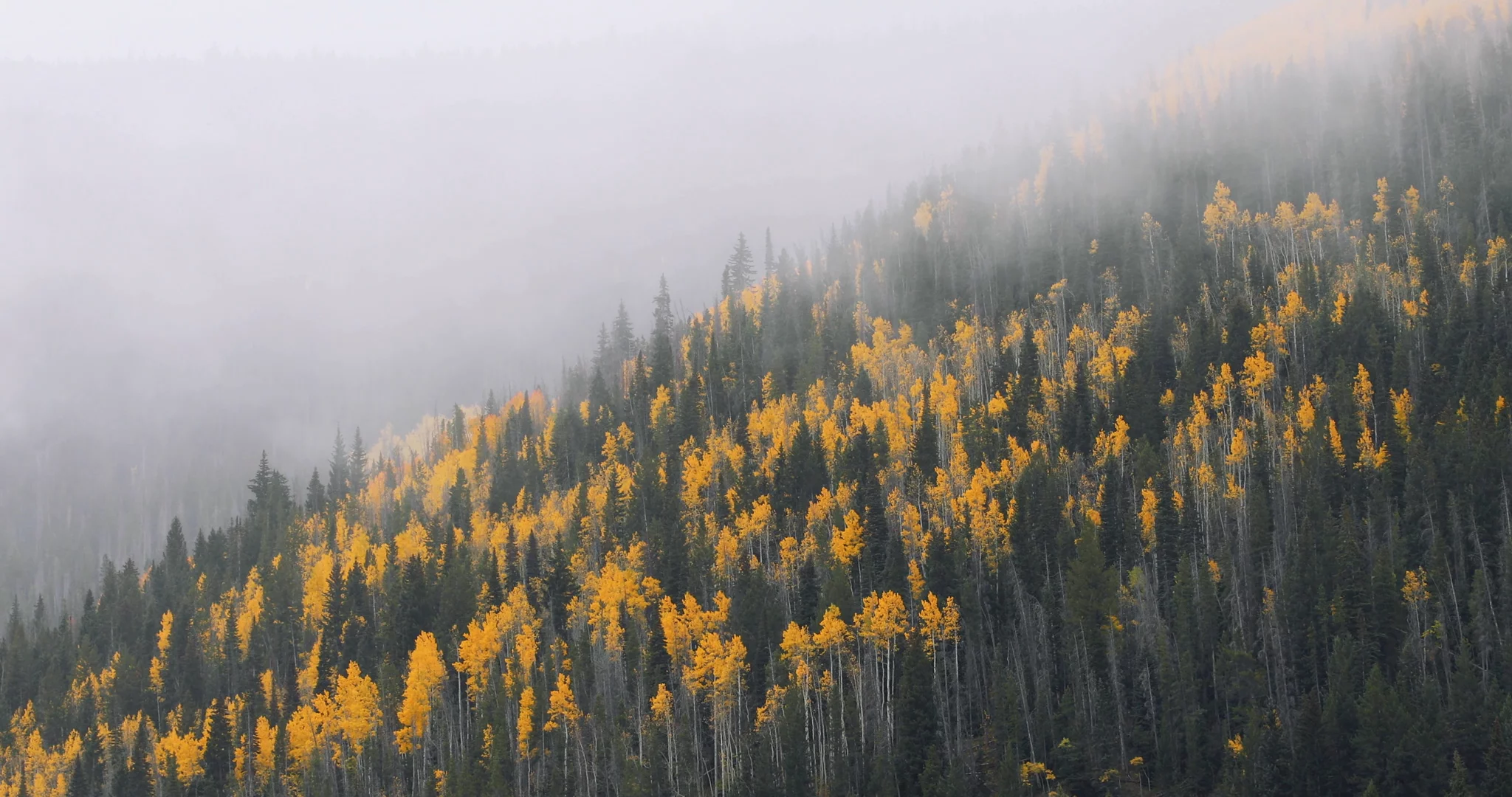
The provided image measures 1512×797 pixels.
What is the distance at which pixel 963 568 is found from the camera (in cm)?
10206

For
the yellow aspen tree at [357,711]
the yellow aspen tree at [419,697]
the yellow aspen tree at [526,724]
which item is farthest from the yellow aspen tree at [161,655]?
the yellow aspen tree at [526,724]

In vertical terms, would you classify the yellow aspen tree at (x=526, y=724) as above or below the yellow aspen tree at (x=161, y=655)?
below

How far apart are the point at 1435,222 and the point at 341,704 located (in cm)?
14444

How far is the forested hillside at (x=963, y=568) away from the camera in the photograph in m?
84.9

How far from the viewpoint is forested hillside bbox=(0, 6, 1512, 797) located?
84.9 metres

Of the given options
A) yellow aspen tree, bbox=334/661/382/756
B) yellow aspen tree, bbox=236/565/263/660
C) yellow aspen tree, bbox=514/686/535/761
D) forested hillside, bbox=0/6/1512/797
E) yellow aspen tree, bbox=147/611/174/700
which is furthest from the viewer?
yellow aspen tree, bbox=236/565/263/660

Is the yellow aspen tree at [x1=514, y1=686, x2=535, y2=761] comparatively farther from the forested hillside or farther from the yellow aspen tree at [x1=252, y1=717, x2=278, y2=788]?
the yellow aspen tree at [x1=252, y1=717, x2=278, y2=788]

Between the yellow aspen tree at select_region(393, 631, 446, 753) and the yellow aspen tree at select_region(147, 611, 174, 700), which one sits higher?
the yellow aspen tree at select_region(147, 611, 174, 700)

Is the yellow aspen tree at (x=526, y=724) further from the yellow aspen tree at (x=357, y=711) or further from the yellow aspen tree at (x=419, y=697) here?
the yellow aspen tree at (x=357, y=711)

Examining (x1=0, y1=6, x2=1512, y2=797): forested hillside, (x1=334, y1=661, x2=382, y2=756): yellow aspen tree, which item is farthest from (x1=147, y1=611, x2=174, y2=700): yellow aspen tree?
(x1=334, y1=661, x2=382, y2=756): yellow aspen tree

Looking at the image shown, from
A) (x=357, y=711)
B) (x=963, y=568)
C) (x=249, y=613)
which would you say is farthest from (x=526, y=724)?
(x=249, y=613)

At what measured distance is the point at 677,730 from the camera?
309 ft

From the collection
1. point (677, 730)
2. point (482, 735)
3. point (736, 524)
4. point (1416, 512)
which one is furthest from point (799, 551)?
point (1416, 512)

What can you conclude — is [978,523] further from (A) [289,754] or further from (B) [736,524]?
(A) [289,754]
